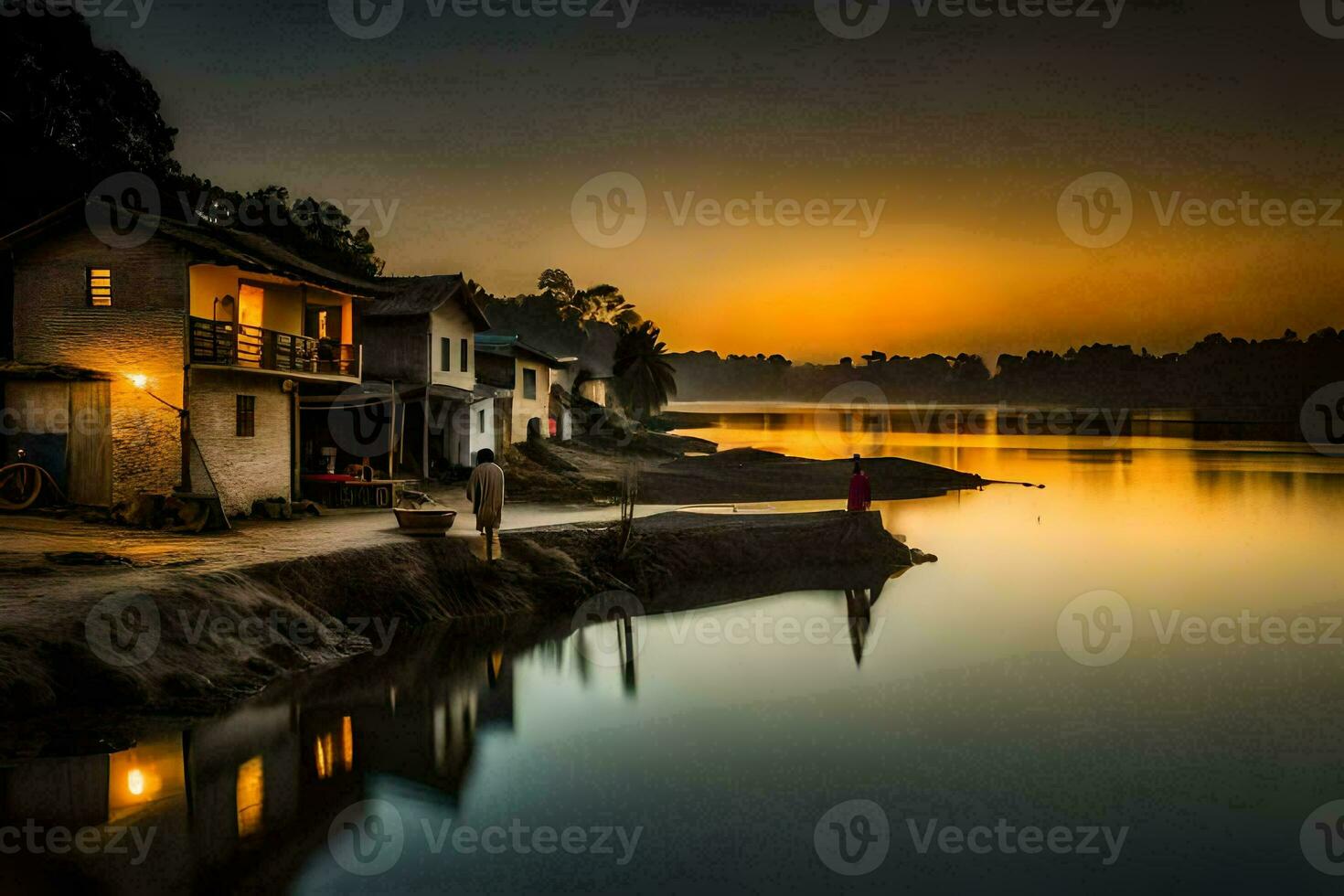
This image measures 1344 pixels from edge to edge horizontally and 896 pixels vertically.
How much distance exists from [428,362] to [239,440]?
33.2ft

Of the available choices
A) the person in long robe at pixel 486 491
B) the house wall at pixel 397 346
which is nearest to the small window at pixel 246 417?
the person in long robe at pixel 486 491

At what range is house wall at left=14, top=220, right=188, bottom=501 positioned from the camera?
19906 mm

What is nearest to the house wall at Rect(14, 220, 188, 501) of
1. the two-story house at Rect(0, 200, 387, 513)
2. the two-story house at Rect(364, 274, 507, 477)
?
the two-story house at Rect(0, 200, 387, 513)

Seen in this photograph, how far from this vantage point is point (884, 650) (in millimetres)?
18750

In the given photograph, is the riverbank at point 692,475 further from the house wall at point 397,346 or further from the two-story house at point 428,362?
the house wall at point 397,346

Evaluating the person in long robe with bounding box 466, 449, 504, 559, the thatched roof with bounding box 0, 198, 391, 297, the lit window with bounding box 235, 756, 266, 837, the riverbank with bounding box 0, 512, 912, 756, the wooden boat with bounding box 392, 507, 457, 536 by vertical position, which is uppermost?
the thatched roof with bounding box 0, 198, 391, 297

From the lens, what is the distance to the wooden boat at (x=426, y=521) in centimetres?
1928

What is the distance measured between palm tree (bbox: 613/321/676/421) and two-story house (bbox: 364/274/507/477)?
33223 millimetres

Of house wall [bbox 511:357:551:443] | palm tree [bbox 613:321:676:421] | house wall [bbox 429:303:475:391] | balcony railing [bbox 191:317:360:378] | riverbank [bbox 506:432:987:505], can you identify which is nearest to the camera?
balcony railing [bbox 191:317:360:378]

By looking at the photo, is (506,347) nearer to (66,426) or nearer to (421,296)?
(421,296)

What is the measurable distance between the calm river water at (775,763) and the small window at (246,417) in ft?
26.3

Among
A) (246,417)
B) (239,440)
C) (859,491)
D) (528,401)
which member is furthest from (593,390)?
(239,440)

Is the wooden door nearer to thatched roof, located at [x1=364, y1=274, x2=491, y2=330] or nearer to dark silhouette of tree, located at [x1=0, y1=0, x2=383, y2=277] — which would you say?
thatched roof, located at [x1=364, y1=274, x2=491, y2=330]

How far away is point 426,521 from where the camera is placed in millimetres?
19281
